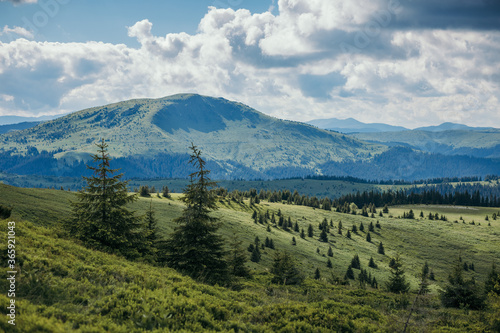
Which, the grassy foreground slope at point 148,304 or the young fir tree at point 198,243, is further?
the young fir tree at point 198,243

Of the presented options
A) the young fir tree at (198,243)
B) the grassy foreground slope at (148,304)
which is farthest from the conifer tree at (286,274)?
the young fir tree at (198,243)

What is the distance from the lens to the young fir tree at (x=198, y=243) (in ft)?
79.1

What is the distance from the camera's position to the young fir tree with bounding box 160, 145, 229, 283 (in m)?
24.1

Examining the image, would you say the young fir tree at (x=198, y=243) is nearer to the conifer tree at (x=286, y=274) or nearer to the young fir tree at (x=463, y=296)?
the conifer tree at (x=286, y=274)

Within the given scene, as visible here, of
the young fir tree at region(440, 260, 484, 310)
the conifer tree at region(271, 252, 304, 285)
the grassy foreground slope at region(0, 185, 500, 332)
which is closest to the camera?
the grassy foreground slope at region(0, 185, 500, 332)

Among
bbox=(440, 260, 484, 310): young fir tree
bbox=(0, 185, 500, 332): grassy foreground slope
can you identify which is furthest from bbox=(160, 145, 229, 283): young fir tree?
bbox=(440, 260, 484, 310): young fir tree

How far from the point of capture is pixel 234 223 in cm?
8975

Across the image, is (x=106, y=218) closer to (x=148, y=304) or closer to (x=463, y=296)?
(x=148, y=304)

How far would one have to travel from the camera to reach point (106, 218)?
24766 millimetres

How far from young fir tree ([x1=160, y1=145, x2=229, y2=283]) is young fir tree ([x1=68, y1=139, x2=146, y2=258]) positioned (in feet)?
10.8

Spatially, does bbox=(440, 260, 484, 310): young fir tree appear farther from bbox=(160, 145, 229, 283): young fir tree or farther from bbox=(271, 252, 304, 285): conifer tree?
bbox=(160, 145, 229, 283): young fir tree

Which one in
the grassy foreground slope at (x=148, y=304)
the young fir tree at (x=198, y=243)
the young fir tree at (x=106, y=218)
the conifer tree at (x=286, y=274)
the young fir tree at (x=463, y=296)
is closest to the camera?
the grassy foreground slope at (x=148, y=304)

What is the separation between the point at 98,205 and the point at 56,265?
8.74 meters

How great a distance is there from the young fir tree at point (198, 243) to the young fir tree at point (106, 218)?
3.30 meters
